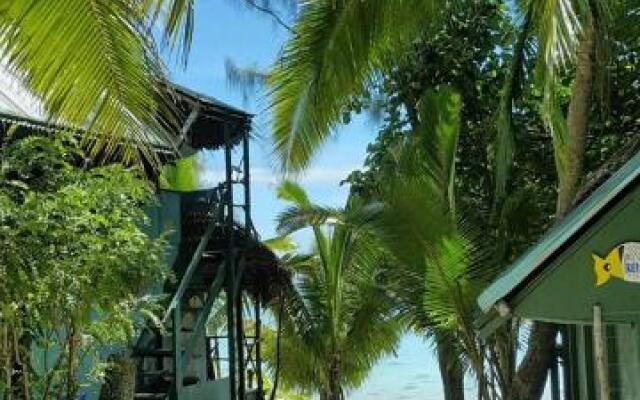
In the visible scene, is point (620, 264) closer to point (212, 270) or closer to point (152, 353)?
point (152, 353)

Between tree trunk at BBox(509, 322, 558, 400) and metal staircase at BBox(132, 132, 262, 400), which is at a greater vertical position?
metal staircase at BBox(132, 132, 262, 400)

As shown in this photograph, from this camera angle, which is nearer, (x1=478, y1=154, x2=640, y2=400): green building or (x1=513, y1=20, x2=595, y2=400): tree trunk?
(x1=478, y1=154, x2=640, y2=400): green building

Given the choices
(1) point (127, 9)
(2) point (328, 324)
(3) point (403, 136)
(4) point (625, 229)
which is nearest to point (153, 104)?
(1) point (127, 9)

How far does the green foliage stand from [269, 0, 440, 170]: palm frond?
150 centimetres

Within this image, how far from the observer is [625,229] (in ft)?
19.2

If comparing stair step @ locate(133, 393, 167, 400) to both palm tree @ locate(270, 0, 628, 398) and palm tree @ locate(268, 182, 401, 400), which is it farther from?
palm tree @ locate(270, 0, 628, 398)

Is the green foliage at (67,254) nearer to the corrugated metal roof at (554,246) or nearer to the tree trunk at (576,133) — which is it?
the corrugated metal roof at (554,246)

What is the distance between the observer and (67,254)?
7879mm

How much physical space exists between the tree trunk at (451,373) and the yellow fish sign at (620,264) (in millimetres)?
6155

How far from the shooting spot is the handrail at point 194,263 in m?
12.6

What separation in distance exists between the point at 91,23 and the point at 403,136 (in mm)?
8454

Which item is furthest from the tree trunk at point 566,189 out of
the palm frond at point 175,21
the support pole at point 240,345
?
the support pole at point 240,345

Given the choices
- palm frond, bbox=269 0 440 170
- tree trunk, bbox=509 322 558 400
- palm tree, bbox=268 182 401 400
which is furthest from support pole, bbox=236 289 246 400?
palm frond, bbox=269 0 440 170

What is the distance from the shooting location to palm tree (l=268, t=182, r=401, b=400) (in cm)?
1644
